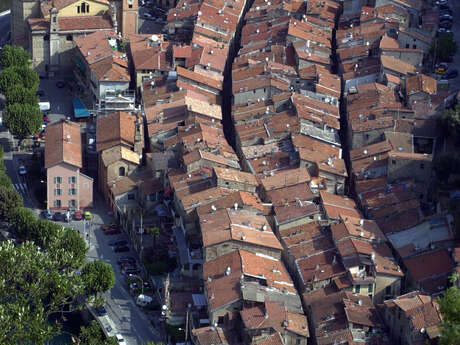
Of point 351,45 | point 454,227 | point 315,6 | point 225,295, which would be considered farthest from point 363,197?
point 315,6

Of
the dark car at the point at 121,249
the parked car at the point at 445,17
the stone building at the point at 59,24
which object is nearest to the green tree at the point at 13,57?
the stone building at the point at 59,24

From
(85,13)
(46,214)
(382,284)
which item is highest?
(85,13)

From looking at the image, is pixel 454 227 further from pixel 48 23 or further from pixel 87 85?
pixel 48 23

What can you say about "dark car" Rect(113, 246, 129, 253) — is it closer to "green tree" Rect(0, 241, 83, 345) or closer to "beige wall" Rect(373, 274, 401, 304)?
"green tree" Rect(0, 241, 83, 345)

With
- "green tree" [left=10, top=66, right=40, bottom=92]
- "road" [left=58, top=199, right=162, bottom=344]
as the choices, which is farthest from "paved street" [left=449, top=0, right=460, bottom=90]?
"green tree" [left=10, top=66, right=40, bottom=92]

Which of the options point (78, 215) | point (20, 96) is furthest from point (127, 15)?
point (78, 215)

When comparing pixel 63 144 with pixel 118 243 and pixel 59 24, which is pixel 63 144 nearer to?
pixel 118 243
